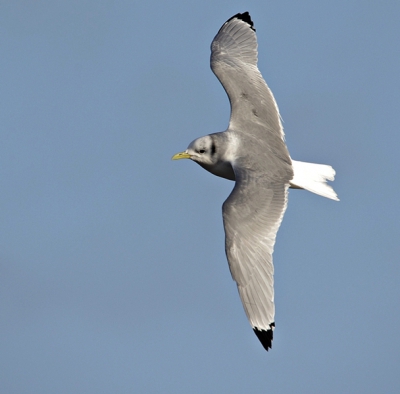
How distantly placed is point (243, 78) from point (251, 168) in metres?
2.19

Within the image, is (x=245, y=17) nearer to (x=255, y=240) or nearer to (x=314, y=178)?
(x=314, y=178)

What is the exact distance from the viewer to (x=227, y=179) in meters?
13.2

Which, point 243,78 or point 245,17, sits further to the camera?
point 245,17

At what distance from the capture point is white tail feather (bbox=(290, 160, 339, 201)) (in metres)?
12.6

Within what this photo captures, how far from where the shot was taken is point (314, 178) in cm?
1283

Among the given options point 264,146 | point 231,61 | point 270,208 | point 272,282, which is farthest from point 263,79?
point 272,282

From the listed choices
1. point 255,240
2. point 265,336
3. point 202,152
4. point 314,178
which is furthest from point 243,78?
point 265,336

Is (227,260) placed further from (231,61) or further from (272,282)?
(231,61)

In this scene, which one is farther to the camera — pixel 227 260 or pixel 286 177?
pixel 286 177

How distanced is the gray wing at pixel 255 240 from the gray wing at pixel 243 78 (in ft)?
4.37

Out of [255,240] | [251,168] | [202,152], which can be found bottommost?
[255,240]

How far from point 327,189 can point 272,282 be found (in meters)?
2.36

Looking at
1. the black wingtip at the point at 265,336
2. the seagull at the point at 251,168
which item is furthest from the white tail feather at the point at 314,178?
the black wingtip at the point at 265,336

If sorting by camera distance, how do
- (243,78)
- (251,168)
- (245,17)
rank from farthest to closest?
(245,17) < (243,78) < (251,168)
